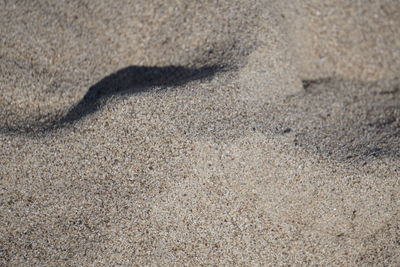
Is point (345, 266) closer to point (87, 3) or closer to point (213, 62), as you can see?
point (213, 62)

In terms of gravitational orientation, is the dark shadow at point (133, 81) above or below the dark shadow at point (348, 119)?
above

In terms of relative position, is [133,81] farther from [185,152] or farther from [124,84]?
[185,152]

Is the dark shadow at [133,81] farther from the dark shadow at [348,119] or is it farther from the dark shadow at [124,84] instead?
the dark shadow at [348,119]

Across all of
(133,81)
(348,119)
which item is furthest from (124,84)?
(348,119)

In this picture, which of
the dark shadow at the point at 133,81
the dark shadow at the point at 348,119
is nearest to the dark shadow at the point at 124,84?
the dark shadow at the point at 133,81

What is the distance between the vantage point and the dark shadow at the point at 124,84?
192cm

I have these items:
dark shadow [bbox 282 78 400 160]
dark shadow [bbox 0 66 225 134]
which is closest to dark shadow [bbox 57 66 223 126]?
dark shadow [bbox 0 66 225 134]

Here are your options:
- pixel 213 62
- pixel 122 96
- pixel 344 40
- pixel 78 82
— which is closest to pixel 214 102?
pixel 213 62

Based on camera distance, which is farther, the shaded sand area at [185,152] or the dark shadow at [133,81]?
the dark shadow at [133,81]

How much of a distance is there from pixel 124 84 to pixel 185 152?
1.97 ft

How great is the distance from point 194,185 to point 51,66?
1010mm

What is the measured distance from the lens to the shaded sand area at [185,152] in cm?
172

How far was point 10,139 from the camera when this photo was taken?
1842 mm

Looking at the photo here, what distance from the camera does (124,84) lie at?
2115 millimetres
